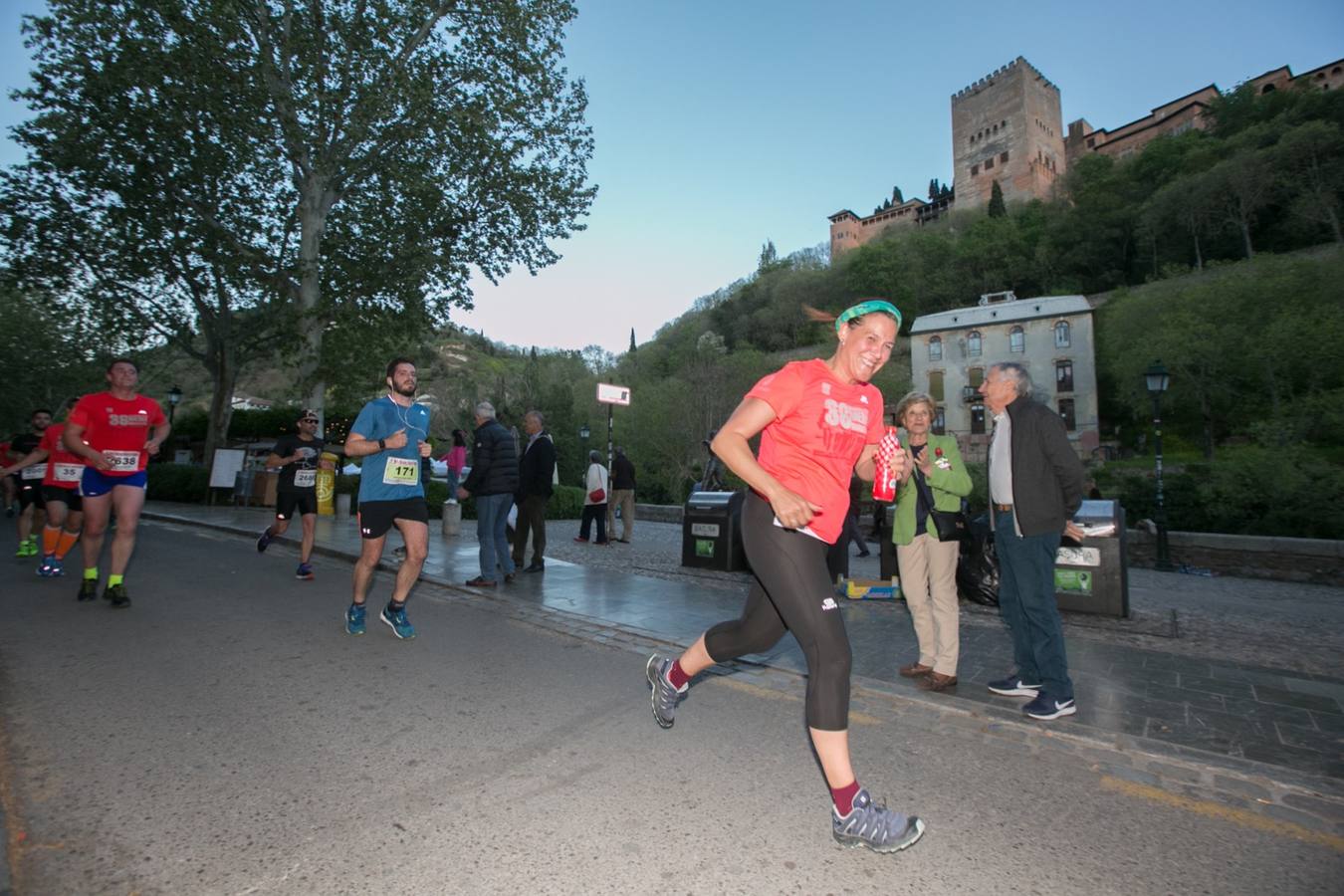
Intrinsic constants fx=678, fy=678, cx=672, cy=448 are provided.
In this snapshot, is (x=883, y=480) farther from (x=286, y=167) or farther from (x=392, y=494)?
(x=286, y=167)

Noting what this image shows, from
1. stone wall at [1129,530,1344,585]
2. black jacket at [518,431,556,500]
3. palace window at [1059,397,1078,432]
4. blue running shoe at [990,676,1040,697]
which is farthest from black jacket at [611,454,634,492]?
palace window at [1059,397,1078,432]

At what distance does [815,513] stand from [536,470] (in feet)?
19.9

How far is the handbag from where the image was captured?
4355 mm

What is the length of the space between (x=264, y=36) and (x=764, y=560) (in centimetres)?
2065

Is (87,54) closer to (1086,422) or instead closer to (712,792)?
(712,792)

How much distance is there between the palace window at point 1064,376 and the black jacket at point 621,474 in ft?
169

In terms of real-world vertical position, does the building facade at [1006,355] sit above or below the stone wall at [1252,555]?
above

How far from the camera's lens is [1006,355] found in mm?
59656

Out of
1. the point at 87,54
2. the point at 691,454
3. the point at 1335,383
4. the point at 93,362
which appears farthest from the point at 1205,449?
the point at 93,362

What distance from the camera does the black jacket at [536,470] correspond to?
324 inches

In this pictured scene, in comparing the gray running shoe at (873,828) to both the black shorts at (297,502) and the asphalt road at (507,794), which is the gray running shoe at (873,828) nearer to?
the asphalt road at (507,794)

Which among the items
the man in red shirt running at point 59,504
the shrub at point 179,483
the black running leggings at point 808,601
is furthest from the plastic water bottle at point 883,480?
the shrub at point 179,483

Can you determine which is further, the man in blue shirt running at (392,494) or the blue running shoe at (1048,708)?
the man in blue shirt running at (392,494)

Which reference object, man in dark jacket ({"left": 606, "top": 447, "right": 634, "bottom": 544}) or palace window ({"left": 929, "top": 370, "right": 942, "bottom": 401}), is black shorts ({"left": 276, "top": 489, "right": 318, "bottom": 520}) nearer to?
man in dark jacket ({"left": 606, "top": 447, "right": 634, "bottom": 544})
